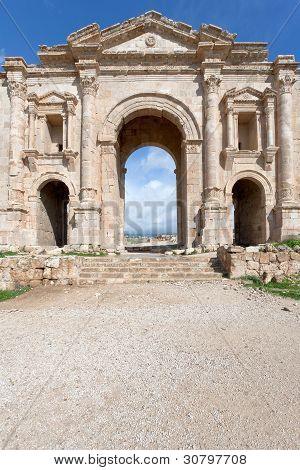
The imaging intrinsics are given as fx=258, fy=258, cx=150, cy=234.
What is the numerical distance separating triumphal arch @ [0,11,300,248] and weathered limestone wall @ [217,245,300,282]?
4.85 meters

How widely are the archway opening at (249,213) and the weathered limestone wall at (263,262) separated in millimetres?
5842

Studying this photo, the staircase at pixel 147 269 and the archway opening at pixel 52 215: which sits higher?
the archway opening at pixel 52 215

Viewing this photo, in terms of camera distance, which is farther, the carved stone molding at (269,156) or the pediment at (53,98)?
the pediment at (53,98)

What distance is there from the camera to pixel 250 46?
14070mm

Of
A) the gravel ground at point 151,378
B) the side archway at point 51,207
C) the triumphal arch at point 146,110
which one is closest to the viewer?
the gravel ground at point 151,378

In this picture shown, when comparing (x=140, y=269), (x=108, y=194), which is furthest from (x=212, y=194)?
(x=140, y=269)

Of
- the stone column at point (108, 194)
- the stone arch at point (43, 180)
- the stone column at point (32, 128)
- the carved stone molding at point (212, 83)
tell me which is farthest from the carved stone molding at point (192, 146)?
the stone column at point (32, 128)

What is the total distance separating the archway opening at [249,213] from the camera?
14.1m

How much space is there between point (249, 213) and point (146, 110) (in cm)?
868

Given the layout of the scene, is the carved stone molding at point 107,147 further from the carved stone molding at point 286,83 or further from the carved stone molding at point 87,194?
the carved stone molding at point 286,83
